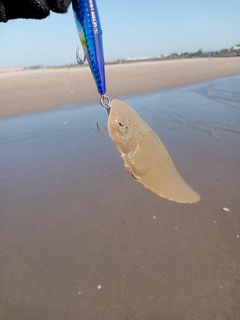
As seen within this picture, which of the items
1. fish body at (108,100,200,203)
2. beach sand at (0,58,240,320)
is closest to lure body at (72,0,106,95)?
fish body at (108,100,200,203)

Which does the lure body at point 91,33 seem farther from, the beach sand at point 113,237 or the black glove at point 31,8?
the beach sand at point 113,237

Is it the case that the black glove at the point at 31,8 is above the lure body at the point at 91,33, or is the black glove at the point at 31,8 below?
above

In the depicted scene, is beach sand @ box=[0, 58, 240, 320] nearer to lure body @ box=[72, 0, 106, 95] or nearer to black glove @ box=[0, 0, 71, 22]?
lure body @ box=[72, 0, 106, 95]

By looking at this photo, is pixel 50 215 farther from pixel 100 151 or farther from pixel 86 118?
pixel 86 118

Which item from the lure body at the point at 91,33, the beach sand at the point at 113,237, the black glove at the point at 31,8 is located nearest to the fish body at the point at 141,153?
the lure body at the point at 91,33

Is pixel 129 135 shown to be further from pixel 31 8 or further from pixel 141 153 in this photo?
pixel 31 8

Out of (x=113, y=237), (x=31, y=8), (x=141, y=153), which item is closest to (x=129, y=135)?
(x=141, y=153)
